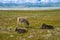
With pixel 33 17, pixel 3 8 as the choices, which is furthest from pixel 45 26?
pixel 3 8

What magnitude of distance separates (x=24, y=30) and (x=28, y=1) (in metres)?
0.39

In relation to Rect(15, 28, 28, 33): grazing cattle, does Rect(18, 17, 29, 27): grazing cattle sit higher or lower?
higher

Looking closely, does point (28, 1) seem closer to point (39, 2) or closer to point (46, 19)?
point (39, 2)

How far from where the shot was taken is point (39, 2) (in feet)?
6.87

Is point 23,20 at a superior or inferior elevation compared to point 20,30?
superior

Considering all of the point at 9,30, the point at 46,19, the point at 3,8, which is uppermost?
the point at 3,8

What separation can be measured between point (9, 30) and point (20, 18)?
214 millimetres

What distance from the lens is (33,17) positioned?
2092 millimetres

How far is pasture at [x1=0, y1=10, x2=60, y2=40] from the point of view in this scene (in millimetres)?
2010

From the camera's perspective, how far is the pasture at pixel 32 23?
6.59 ft

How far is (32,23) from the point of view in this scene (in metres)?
2.08

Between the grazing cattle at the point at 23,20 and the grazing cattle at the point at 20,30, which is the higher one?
the grazing cattle at the point at 23,20

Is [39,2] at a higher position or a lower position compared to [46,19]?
higher

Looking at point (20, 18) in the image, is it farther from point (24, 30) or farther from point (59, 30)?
point (59, 30)
